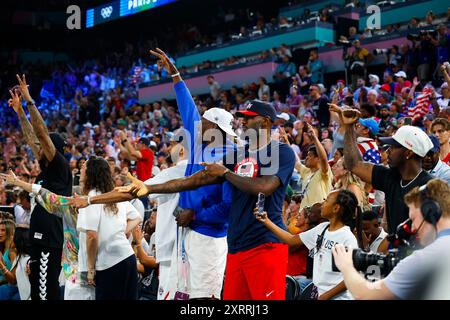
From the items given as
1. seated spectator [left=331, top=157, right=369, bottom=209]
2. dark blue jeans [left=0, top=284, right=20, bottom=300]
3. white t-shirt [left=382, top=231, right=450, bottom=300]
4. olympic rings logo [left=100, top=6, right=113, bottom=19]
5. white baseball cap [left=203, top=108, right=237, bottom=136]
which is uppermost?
olympic rings logo [left=100, top=6, right=113, bottom=19]

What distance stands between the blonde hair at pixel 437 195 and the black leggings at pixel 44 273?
3588 mm

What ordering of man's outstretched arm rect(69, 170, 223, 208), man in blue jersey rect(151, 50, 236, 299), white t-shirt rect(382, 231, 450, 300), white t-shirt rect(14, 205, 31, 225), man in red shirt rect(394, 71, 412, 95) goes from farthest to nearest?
man in red shirt rect(394, 71, 412, 95) < white t-shirt rect(14, 205, 31, 225) < man in blue jersey rect(151, 50, 236, 299) < man's outstretched arm rect(69, 170, 223, 208) < white t-shirt rect(382, 231, 450, 300)

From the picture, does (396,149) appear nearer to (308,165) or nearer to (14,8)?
(308,165)

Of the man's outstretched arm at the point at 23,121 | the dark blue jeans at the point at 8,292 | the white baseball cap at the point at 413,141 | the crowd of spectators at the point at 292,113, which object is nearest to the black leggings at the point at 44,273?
the man's outstretched arm at the point at 23,121

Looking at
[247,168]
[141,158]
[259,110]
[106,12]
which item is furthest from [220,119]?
[106,12]

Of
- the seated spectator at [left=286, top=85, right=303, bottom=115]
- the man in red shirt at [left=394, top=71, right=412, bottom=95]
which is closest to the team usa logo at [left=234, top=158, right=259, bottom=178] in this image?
the man in red shirt at [left=394, top=71, right=412, bottom=95]

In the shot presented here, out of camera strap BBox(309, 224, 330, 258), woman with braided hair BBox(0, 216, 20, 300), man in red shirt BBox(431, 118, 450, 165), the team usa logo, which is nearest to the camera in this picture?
the team usa logo

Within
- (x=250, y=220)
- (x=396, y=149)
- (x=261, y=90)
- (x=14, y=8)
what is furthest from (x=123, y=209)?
(x=14, y=8)

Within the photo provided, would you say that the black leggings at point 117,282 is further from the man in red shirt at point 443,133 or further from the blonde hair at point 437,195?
the man in red shirt at point 443,133

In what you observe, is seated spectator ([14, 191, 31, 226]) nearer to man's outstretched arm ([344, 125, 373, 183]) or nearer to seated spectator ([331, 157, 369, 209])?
seated spectator ([331, 157, 369, 209])

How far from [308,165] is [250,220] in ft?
10.3

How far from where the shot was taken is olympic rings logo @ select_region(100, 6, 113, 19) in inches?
1072

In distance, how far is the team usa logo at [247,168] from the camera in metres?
4.20

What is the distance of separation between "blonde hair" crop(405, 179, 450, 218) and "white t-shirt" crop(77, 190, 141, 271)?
108 inches
